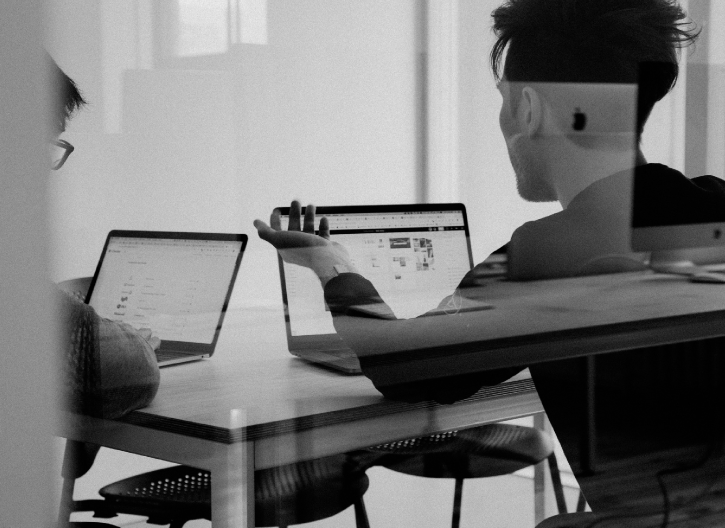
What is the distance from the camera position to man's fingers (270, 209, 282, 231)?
1.00m

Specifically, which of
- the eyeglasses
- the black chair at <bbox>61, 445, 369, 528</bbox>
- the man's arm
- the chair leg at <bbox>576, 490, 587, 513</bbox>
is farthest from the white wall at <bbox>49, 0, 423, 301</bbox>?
the chair leg at <bbox>576, 490, 587, 513</bbox>

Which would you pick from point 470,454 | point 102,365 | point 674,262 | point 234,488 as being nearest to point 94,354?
point 102,365

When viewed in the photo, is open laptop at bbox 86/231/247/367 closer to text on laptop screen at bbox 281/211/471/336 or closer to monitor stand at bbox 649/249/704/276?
text on laptop screen at bbox 281/211/471/336

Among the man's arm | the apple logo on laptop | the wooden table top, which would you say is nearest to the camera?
the wooden table top

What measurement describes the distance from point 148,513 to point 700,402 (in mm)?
870

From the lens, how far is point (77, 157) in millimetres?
878

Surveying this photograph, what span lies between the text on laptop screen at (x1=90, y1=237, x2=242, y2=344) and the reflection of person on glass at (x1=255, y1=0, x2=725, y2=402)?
0.43 ft

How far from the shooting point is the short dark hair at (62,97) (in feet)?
2.84

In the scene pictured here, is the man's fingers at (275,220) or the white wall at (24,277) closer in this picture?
the white wall at (24,277)

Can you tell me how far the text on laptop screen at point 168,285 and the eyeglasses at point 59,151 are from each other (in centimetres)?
11

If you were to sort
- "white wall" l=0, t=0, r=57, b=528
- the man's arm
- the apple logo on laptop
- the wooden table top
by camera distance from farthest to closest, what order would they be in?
1. the apple logo on laptop
2. the man's arm
3. the wooden table top
4. "white wall" l=0, t=0, r=57, b=528

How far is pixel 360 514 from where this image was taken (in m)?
1.09

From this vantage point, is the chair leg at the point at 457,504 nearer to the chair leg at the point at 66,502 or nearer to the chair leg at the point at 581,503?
the chair leg at the point at 581,503

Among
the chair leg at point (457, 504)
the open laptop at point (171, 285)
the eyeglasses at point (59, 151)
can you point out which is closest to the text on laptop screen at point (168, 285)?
the open laptop at point (171, 285)
